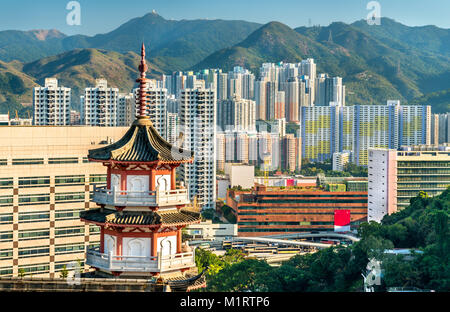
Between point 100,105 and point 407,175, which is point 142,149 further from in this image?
point 100,105

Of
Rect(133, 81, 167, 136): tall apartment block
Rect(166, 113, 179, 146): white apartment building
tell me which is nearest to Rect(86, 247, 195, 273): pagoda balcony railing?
Rect(133, 81, 167, 136): tall apartment block

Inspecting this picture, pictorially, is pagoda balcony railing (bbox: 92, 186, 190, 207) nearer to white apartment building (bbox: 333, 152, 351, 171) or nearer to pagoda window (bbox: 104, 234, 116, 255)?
pagoda window (bbox: 104, 234, 116, 255)

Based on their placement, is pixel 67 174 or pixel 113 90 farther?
pixel 113 90

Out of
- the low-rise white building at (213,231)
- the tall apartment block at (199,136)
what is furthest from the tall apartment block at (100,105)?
the low-rise white building at (213,231)

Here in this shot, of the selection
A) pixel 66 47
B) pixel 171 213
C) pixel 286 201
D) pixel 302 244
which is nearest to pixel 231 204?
pixel 286 201

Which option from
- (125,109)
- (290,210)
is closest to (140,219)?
(290,210)
